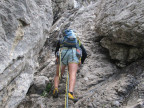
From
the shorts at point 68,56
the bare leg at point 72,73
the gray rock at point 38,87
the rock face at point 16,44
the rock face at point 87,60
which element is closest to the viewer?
the rock face at point 16,44

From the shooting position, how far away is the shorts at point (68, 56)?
514cm

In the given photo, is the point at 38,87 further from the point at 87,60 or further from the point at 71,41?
the point at 87,60

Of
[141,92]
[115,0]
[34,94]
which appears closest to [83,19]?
[115,0]

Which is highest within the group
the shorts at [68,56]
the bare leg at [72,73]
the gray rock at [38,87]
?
the shorts at [68,56]

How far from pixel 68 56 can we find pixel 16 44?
1.82 meters

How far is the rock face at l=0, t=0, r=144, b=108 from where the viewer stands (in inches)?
150

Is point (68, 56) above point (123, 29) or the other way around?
the other way around

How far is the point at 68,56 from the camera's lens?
524 cm

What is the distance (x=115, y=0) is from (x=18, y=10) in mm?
4022

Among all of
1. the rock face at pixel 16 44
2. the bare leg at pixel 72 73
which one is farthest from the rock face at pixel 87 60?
the bare leg at pixel 72 73

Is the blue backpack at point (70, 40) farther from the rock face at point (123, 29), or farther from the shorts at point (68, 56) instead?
the rock face at point (123, 29)

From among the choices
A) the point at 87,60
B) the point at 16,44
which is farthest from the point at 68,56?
the point at 16,44

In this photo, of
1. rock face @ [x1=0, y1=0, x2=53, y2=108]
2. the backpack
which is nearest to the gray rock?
rock face @ [x1=0, y1=0, x2=53, y2=108]

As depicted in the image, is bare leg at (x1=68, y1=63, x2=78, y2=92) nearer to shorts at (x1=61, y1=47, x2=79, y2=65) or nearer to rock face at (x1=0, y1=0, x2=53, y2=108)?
shorts at (x1=61, y1=47, x2=79, y2=65)
